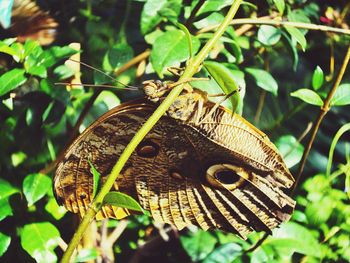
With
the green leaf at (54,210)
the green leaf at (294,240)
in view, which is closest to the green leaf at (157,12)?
the green leaf at (54,210)

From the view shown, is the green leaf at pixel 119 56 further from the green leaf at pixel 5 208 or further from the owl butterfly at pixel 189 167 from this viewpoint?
the green leaf at pixel 5 208

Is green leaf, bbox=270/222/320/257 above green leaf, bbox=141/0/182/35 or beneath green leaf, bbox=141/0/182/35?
beneath

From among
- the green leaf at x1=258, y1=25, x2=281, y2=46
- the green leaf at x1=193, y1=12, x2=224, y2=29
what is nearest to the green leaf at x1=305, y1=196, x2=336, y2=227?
the green leaf at x1=258, y1=25, x2=281, y2=46

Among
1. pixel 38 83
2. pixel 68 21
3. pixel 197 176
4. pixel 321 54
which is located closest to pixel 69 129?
pixel 38 83

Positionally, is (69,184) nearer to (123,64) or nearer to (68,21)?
(123,64)

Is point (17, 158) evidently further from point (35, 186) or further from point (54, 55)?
point (54, 55)

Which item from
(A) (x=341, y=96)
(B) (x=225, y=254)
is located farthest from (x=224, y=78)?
(B) (x=225, y=254)

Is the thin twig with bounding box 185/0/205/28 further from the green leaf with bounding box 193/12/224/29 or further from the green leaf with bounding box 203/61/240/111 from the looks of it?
the green leaf with bounding box 203/61/240/111
